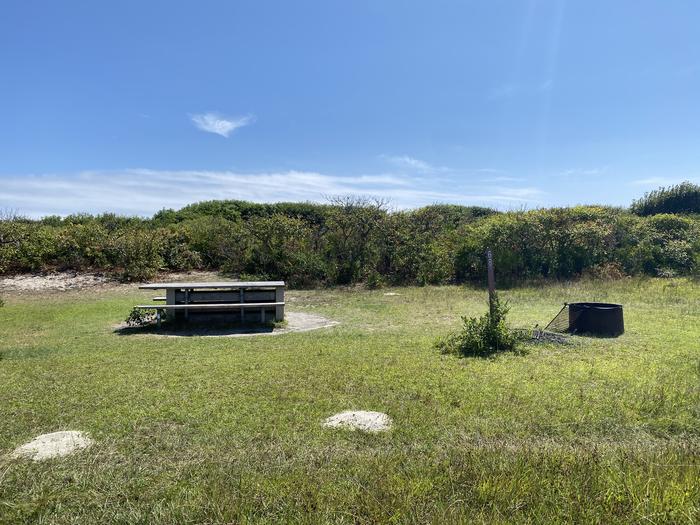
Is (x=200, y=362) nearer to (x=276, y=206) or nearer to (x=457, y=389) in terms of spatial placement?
(x=457, y=389)

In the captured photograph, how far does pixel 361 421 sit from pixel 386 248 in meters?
11.4

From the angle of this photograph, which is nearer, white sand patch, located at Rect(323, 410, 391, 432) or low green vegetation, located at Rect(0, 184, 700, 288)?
white sand patch, located at Rect(323, 410, 391, 432)

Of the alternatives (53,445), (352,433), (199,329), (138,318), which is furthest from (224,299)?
(352,433)

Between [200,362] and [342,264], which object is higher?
[342,264]

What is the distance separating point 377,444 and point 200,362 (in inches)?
117

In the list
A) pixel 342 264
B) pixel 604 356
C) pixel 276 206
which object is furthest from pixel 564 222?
pixel 276 206

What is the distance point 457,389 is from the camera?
4098mm

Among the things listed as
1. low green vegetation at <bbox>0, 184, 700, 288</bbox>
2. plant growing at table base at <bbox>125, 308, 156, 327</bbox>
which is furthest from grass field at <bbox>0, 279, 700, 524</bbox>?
low green vegetation at <bbox>0, 184, 700, 288</bbox>

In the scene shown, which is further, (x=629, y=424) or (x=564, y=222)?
(x=564, y=222)

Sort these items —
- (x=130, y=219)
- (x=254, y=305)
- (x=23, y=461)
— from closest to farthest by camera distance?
(x=23, y=461), (x=254, y=305), (x=130, y=219)

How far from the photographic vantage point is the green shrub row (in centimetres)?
1387

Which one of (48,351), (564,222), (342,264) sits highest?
(564,222)

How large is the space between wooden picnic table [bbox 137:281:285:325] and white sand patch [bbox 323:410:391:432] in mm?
4618

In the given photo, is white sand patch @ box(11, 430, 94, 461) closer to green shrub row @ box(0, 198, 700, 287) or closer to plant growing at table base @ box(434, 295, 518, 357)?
plant growing at table base @ box(434, 295, 518, 357)
